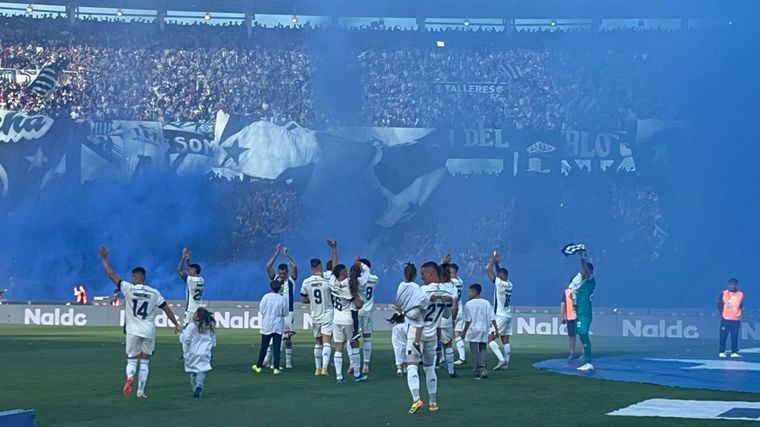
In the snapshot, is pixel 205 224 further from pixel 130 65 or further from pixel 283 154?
pixel 130 65

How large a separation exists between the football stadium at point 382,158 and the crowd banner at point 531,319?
8cm

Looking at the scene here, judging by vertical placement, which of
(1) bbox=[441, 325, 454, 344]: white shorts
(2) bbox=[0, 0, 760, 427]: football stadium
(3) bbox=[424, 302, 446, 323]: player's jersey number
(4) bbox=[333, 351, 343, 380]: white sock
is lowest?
(4) bbox=[333, 351, 343, 380]: white sock

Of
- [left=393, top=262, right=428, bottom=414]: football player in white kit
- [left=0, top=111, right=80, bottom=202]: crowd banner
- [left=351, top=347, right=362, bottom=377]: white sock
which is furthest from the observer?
[left=0, top=111, right=80, bottom=202]: crowd banner

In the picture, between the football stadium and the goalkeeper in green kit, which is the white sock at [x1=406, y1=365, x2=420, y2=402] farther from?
the football stadium

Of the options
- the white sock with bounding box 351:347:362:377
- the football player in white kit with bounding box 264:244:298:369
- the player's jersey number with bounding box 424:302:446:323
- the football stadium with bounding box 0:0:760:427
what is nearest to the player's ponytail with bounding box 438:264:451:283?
the white sock with bounding box 351:347:362:377

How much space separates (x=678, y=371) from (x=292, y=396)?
9.53m

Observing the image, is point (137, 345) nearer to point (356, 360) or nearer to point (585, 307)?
point (356, 360)

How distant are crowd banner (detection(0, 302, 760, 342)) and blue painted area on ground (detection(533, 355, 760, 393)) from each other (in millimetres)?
11110

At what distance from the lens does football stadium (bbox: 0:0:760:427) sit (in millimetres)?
46969

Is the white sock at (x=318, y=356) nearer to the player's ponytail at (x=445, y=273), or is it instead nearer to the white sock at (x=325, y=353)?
the white sock at (x=325, y=353)

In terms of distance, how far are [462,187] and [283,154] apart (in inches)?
325

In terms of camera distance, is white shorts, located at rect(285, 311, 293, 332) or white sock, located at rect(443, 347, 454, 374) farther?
white shorts, located at rect(285, 311, 293, 332)

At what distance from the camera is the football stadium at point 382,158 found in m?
47.0

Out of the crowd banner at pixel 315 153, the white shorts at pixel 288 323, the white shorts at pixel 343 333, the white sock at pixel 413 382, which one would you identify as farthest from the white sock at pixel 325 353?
the crowd banner at pixel 315 153
